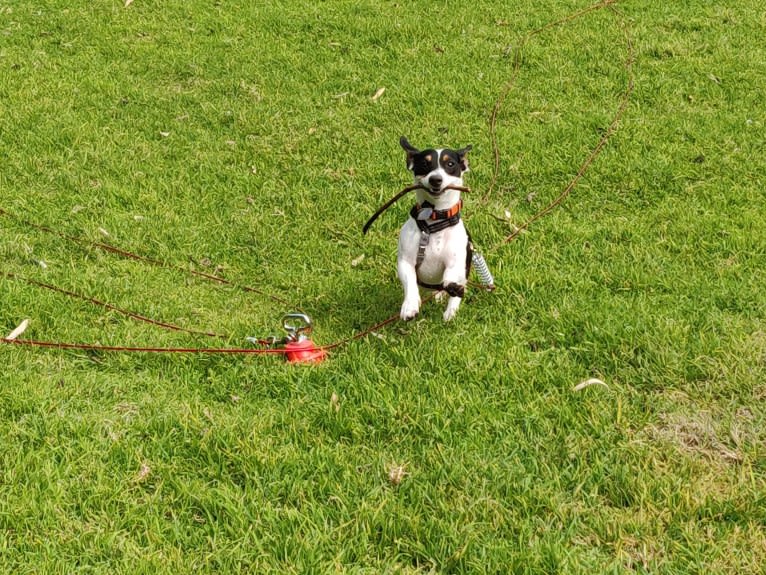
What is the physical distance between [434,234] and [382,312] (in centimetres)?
88

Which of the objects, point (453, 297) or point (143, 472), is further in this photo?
point (453, 297)

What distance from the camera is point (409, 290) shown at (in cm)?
416

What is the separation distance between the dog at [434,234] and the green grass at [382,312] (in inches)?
15.2

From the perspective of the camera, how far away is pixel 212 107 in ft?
25.9

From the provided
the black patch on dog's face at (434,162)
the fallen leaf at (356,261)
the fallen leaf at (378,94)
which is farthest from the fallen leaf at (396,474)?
the fallen leaf at (378,94)

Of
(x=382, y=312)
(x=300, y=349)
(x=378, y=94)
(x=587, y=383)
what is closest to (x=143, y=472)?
(x=300, y=349)

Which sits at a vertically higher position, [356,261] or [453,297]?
[453,297]

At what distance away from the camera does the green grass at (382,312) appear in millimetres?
3234

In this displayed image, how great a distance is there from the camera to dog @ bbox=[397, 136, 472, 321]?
4027 mm

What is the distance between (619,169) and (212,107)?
13.8ft

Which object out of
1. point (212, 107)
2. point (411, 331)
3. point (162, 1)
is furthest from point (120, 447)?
point (162, 1)

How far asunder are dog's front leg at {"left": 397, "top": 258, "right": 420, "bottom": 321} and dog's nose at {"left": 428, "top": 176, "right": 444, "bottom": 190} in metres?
0.52

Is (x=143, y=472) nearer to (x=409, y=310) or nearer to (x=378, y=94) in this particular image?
(x=409, y=310)

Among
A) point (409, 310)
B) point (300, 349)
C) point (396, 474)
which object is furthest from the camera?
point (300, 349)
